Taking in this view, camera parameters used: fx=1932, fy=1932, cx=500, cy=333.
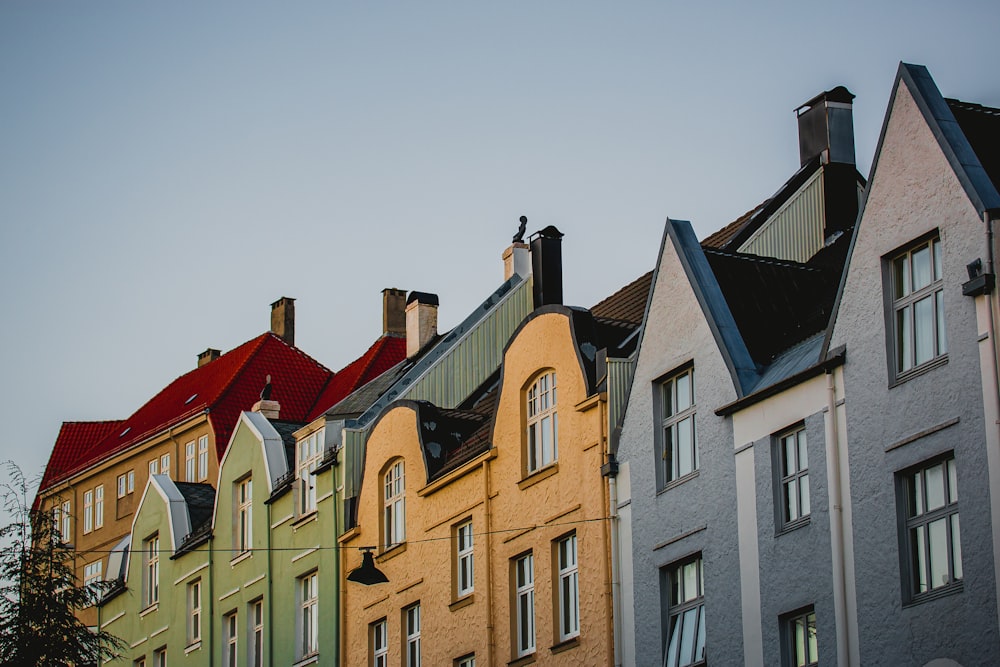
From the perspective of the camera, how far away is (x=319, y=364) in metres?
64.8

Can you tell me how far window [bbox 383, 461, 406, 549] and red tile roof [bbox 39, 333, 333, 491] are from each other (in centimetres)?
1871

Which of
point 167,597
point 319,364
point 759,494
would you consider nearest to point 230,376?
point 319,364

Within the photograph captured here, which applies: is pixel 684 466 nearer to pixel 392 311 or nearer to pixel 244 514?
pixel 244 514

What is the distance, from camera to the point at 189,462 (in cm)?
6125

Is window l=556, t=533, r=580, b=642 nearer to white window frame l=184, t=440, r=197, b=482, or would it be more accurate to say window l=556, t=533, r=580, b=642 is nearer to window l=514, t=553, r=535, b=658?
window l=514, t=553, r=535, b=658

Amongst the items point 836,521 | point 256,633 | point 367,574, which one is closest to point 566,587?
point 367,574

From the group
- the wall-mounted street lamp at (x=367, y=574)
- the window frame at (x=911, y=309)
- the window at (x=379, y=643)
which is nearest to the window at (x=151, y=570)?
the window at (x=379, y=643)

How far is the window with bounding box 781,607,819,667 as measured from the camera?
26102 mm

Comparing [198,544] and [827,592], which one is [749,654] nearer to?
[827,592]

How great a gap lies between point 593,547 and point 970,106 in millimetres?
9422

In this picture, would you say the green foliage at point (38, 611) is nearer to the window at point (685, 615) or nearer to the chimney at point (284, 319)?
the window at point (685, 615)

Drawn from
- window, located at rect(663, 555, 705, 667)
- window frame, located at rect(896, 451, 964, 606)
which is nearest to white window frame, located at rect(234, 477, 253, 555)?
window, located at rect(663, 555, 705, 667)

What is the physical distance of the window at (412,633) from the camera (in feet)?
123

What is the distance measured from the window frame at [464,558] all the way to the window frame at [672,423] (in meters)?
6.29
